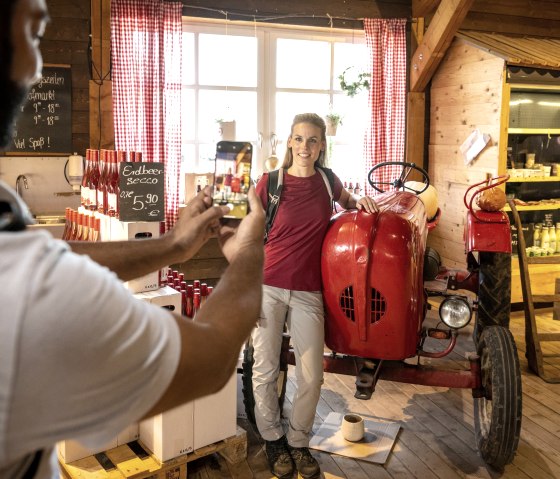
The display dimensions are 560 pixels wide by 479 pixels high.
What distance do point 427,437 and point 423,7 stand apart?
A: 14.8 ft

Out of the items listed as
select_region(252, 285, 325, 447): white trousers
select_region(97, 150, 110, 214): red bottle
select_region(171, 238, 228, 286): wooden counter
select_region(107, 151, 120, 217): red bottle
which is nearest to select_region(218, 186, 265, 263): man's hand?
select_region(252, 285, 325, 447): white trousers

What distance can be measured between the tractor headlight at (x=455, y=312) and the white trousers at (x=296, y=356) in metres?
0.62

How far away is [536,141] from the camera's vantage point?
6.41 meters

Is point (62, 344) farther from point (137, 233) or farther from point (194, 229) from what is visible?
point (137, 233)

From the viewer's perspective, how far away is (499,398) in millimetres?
2830

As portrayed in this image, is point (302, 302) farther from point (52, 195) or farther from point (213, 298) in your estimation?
point (52, 195)

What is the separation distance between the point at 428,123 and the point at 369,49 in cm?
103

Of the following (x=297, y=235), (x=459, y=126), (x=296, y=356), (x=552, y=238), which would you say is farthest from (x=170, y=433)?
(x=552, y=238)

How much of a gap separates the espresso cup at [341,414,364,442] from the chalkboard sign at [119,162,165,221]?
4.56ft

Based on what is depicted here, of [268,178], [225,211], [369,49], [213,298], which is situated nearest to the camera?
[213,298]

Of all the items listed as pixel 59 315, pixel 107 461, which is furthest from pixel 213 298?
pixel 107 461

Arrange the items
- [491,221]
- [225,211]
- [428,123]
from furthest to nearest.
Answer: [428,123], [491,221], [225,211]

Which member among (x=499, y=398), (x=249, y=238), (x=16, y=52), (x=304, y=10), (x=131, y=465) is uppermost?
(x=304, y=10)

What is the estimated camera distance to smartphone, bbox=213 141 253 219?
4.38 feet
